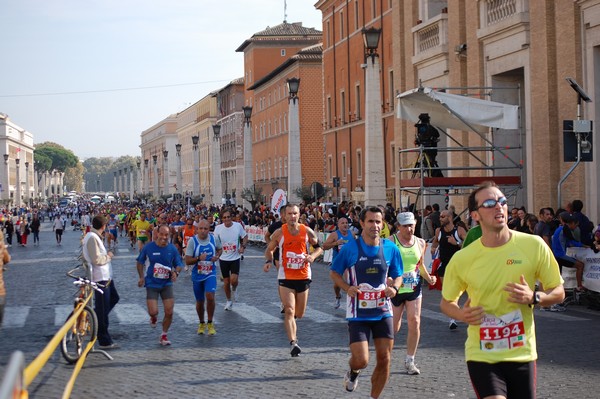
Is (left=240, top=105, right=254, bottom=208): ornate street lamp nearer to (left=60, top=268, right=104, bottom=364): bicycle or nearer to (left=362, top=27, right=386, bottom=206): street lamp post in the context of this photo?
(left=362, top=27, right=386, bottom=206): street lamp post

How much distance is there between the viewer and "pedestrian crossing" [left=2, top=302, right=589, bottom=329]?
1678cm

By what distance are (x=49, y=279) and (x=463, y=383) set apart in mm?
19983

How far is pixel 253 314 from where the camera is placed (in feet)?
59.1

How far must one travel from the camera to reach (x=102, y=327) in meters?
13.6

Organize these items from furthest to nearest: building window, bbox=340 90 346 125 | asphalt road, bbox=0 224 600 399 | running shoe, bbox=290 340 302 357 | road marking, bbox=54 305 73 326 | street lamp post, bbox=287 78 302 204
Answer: building window, bbox=340 90 346 125, street lamp post, bbox=287 78 302 204, road marking, bbox=54 305 73 326, running shoe, bbox=290 340 302 357, asphalt road, bbox=0 224 600 399

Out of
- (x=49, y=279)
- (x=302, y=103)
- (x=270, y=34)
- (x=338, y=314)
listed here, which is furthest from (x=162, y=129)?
(x=338, y=314)

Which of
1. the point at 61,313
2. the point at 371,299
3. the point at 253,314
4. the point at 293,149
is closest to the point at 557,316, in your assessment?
the point at 253,314

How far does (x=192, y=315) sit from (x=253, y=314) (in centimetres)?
104

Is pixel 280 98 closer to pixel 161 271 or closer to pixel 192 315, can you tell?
pixel 192 315

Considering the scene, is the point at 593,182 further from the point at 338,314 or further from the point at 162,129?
the point at 162,129

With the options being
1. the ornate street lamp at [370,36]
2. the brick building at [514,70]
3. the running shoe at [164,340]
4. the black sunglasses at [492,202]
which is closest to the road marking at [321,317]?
the running shoe at [164,340]

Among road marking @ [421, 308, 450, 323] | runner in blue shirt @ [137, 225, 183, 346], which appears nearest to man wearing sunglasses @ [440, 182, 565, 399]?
runner in blue shirt @ [137, 225, 183, 346]

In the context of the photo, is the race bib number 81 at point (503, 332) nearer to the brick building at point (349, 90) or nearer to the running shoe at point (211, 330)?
the running shoe at point (211, 330)

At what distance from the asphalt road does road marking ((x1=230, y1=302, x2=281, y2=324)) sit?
0.06 ft
